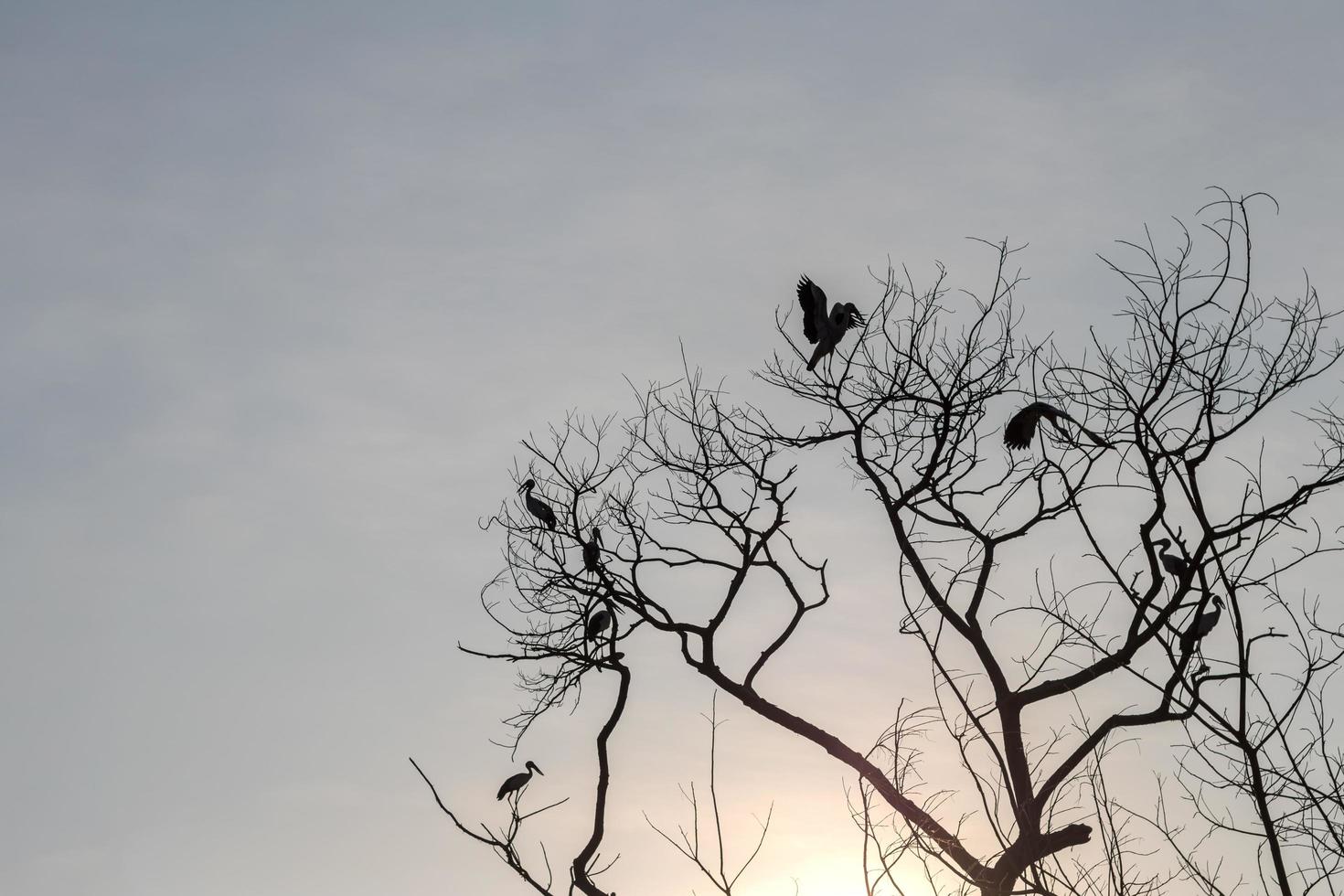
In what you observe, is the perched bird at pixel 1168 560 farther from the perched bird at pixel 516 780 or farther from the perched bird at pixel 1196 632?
the perched bird at pixel 516 780

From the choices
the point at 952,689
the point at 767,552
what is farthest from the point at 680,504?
the point at 952,689

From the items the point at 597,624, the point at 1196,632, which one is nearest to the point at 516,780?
the point at 597,624

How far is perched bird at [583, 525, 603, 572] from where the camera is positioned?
27.0 feet

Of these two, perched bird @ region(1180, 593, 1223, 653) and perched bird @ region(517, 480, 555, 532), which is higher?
perched bird @ region(517, 480, 555, 532)

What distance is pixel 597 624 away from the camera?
8.20 meters

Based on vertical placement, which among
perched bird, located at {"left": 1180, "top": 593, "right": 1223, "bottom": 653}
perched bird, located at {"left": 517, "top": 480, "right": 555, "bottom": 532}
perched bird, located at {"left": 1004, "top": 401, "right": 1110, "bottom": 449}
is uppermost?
perched bird, located at {"left": 517, "top": 480, "right": 555, "bottom": 532}

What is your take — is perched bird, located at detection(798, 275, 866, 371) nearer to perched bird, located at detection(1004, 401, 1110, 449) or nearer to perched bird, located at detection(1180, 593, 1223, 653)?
perched bird, located at detection(1004, 401, 1110, 449)

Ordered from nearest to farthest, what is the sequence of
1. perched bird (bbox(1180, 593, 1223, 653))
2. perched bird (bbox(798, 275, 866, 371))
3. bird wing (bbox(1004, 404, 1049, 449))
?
perched bird (bbox(1180, 593, 1223, 653)) < bird wing (bbox(1004, 404, 1049, 449)) < perched bird (bbox(798, 275, 866, 371))

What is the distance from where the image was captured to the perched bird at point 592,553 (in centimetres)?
822

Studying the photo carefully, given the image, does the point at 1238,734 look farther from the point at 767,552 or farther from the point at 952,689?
the point at 767,552

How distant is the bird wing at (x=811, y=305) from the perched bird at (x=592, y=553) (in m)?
1.95

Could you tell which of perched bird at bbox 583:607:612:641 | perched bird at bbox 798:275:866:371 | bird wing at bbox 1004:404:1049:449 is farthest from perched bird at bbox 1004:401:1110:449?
perched bird at bbox 583:607:612:641

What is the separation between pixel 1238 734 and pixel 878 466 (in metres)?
3.72

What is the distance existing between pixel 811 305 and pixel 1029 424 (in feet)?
5.48
